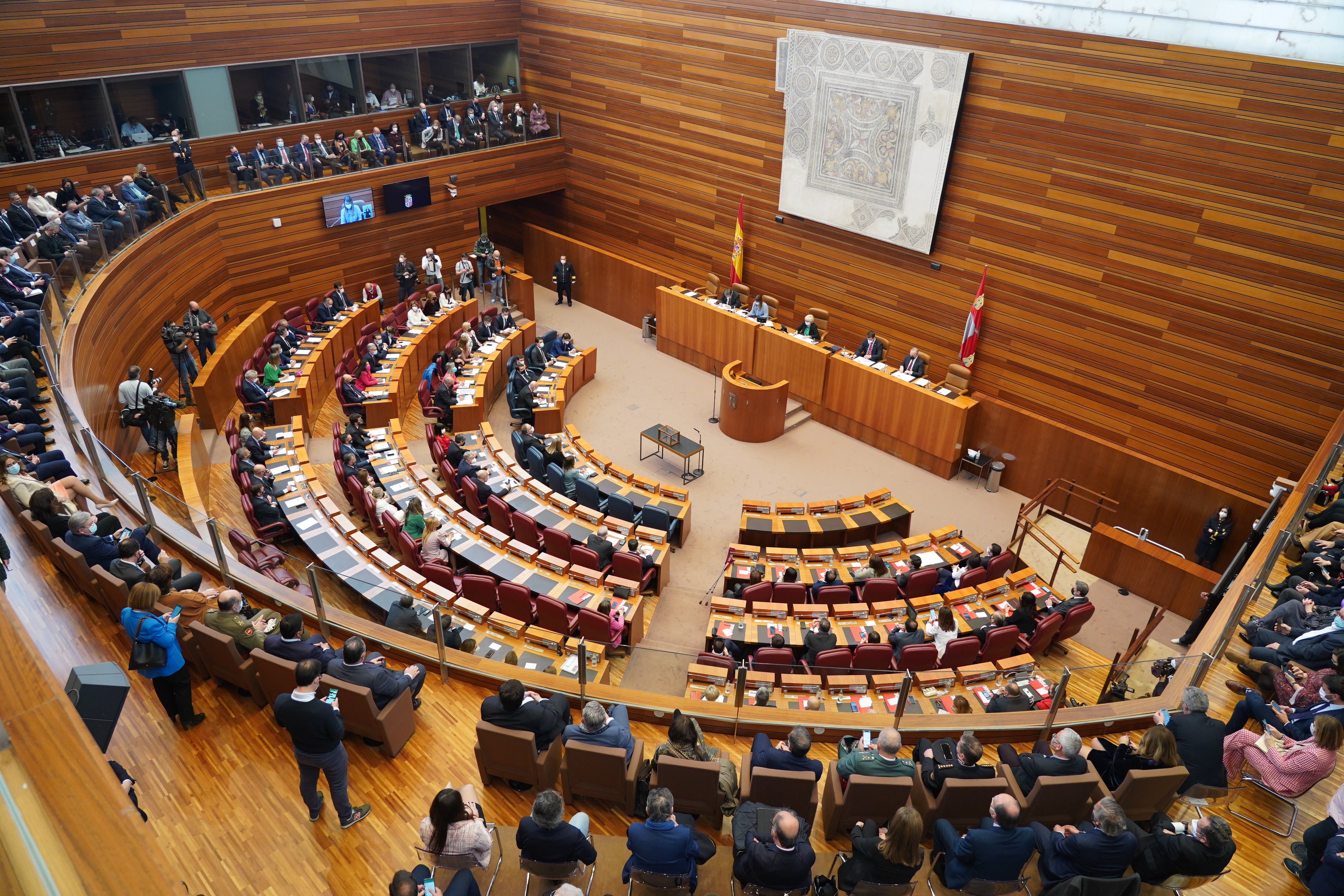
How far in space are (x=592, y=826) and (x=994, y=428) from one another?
34.1 ft

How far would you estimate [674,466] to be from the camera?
45.4ft

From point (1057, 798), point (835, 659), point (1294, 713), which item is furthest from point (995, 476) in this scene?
point (1057, 798)

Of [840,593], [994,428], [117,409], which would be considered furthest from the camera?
[994,428]

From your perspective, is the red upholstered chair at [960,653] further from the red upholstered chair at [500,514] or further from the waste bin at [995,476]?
the waste bin at [995,476]

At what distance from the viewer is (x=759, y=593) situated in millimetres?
9734

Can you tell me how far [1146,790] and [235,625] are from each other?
231 inches

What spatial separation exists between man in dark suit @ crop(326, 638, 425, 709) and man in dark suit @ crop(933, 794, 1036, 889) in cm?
353

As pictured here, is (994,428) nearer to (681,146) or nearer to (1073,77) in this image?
(1073,77)

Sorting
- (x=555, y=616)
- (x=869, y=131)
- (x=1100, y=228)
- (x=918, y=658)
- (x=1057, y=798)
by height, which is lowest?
(x=555, y=616)

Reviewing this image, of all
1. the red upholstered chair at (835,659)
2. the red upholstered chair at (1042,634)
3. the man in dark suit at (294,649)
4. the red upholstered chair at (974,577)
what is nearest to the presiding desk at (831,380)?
the red upholstered chair at (974,577)

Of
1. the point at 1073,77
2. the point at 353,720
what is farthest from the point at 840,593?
the point at 1073,77

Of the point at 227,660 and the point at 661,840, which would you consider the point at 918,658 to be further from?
the point at 227,660

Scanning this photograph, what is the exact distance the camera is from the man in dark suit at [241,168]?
595 inches

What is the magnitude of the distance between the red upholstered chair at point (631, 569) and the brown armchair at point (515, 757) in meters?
4.52
